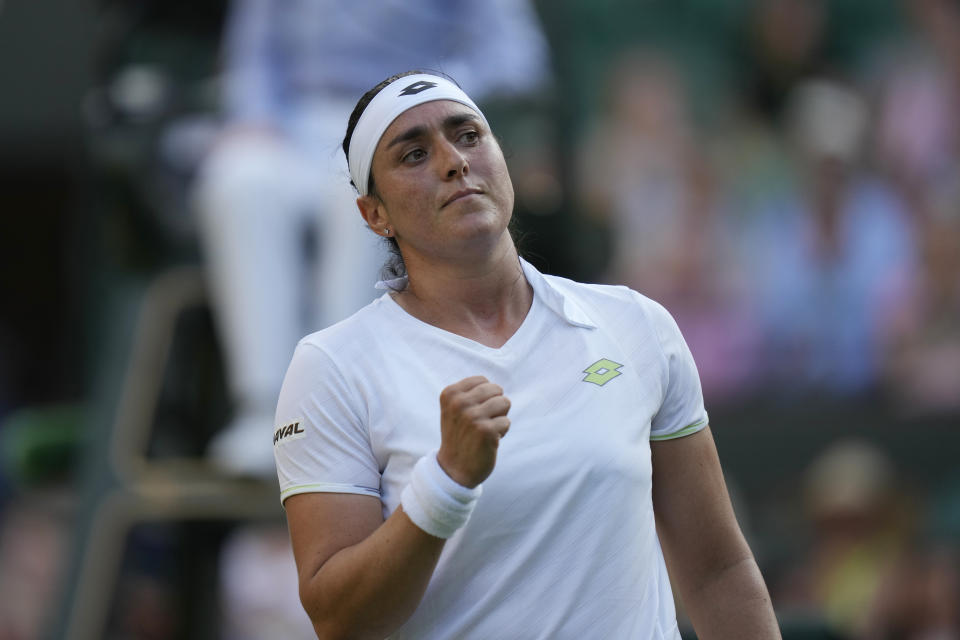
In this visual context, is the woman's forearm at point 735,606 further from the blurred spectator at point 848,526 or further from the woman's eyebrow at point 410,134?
the blurred spectator at point 848,526

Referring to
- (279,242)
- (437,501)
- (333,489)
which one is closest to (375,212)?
(333,489)

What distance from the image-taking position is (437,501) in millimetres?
1983

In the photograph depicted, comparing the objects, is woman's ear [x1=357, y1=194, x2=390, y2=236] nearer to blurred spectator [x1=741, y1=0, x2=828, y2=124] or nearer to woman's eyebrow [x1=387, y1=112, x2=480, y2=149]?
woman's eyebrow [x1=387, y1=112, x2=480, y2=149]

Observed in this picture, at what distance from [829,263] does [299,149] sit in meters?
3.06

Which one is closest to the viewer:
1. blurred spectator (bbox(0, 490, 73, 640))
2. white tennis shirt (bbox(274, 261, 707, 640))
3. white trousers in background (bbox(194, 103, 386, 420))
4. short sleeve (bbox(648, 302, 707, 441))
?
white tennis shirt (bbox(274, 261, 707, 640))

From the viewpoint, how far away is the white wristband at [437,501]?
1985 millimetres

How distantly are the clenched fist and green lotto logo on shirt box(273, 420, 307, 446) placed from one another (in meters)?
0.28

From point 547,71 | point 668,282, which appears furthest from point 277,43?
point 668,282

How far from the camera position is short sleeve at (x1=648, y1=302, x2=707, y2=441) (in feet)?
7.69

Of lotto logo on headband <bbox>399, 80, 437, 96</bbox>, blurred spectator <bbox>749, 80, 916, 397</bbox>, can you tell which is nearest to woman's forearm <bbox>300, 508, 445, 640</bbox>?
lotto logo on headband <bbox>399, 80, 437, 96</bbox>

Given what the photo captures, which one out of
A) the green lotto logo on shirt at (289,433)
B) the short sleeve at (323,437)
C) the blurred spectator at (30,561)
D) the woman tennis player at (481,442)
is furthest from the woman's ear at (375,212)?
the blurred spectator at (30,561)

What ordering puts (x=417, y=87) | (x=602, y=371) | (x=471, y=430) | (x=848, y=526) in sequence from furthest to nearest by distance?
1. (x=848, y=526)
2. (x=417, y=87)
3. (x=602, y=371)
4. (x=471, y=430)

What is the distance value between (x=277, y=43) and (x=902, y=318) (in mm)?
3405

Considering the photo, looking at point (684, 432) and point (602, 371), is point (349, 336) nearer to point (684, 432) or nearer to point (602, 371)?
point (602, 371)
